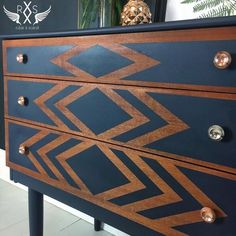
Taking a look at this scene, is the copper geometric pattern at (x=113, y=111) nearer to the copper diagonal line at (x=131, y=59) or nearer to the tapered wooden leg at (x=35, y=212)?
the copper diagonal line at (x=131, y=59)

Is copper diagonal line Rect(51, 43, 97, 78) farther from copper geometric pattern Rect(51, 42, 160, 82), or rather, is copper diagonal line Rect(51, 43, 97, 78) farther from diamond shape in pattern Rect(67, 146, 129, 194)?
diamond shape in pattern Rect(67, 146, 129, 194)

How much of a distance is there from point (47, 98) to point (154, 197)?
0.45 meters

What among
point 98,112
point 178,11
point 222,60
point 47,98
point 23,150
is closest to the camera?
point 222,60

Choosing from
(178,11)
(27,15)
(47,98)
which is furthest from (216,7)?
(27,15)

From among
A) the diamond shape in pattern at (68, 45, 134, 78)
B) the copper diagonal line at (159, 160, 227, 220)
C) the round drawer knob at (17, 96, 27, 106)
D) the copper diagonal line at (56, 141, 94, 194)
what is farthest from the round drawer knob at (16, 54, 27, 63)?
the copper diagonal line at (159, 160, 227, 220)

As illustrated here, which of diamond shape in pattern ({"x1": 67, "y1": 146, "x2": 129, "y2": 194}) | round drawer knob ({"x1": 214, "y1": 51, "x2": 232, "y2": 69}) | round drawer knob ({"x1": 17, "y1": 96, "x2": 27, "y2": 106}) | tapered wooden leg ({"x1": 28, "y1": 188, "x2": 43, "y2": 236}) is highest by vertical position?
round drawer knob ({"x1": 214, "y1": 51, "x2": 232, "y2": 69})

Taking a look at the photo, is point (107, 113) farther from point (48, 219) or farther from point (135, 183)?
point (48, 219)

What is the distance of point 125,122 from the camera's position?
2.23 ft

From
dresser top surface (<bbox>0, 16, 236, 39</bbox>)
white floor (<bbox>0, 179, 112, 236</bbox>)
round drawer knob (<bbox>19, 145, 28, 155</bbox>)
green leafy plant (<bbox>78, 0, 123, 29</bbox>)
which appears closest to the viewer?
dresser top surface (<bbox>0, 16, 236, 39</bbox>)

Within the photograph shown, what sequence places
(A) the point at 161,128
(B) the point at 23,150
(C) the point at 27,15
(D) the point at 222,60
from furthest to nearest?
(C) the point at 27,15 → (B) the point at 23,150 → (A) the point at 161,128 → (D) the point at 222,60

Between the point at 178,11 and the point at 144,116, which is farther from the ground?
the point at 178,11

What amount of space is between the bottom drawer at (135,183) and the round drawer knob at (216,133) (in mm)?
76

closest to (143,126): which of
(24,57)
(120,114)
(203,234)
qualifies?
(120,114)

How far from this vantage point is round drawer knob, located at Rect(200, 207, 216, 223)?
575 mm
